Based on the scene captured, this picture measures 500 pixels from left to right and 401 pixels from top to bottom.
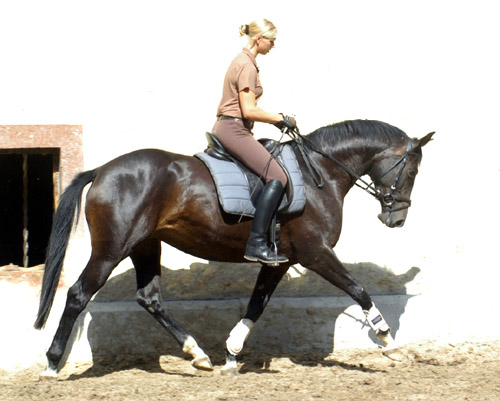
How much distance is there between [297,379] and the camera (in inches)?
267

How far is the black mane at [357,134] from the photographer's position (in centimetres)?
708

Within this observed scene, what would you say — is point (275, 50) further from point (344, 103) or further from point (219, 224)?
point (219, 224)

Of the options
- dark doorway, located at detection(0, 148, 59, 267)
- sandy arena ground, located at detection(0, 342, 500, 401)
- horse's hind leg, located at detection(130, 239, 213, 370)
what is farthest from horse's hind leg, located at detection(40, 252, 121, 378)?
dark doorway, located at detection(0, 148, 59, 267)

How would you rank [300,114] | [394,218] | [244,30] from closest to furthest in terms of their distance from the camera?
[244,30] → [394,218] → [300,114]

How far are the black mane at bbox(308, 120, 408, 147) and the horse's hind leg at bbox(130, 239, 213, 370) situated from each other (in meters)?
1.57

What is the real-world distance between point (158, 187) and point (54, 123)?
152 centimetres

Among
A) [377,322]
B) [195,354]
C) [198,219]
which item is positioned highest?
[198,219]

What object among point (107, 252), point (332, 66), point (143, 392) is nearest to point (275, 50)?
point (332, 66)

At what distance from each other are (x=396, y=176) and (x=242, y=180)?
129 centimetres

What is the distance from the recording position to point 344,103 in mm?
8188

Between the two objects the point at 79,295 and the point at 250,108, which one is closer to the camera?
the point at 79,295

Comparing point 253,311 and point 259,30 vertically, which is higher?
point 259,30

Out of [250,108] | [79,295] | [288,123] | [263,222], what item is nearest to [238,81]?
[250,108]

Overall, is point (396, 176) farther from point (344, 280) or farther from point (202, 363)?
point (202, 363)
